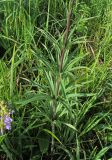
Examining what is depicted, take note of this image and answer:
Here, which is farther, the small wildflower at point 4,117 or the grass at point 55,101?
the grass at point 55,101

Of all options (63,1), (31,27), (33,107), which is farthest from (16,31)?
(33,107)

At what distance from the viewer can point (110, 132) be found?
1.82 m

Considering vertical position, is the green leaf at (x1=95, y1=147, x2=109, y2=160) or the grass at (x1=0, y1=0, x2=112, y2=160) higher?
the grass at (x1=0, y1=0, x2=112, y2=160)

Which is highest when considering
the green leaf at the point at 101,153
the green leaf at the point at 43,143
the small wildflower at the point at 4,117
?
the small wildflower at the point at 4,117

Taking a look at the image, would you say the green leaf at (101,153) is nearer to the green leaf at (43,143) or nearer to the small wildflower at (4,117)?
the green leaf at (43,143)

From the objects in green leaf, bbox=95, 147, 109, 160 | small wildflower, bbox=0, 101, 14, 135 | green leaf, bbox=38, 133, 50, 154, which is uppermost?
→ small wildflower, bbox=0, 101, 14, 135

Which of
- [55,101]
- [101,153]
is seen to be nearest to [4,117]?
[55,101]

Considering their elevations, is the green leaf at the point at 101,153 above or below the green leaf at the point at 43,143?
below

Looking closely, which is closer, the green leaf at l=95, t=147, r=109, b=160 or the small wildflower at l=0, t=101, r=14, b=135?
the small wildflower at l=0, t=101, r=14, b=135

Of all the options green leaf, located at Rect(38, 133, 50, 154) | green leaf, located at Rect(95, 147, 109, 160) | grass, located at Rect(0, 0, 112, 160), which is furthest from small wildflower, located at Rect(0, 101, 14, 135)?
green leaf, located at Rect(95, 147, 109, 160)

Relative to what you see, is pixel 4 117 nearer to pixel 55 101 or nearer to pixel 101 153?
pixel 55 101

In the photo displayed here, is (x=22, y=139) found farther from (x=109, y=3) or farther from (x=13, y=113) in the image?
(x=109, y=3)

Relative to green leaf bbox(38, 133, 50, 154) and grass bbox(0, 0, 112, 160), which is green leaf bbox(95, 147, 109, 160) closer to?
grass bbox(0, 0, 112, 160)

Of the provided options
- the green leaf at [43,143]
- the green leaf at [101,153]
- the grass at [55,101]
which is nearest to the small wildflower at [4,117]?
the grass at [55,101]
